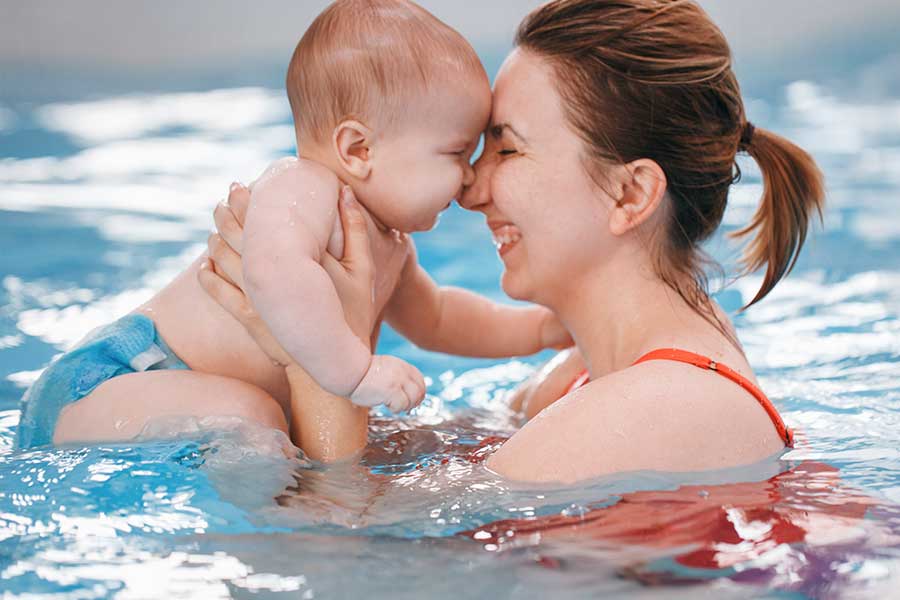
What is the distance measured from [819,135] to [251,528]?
459 centimetres

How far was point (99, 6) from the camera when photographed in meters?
7.07

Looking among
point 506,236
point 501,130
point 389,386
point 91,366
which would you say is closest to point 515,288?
point 506,236

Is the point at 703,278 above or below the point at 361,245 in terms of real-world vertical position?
below

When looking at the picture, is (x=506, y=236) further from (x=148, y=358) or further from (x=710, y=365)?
(x=148, y=358)

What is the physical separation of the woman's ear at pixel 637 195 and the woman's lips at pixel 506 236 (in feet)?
0.66

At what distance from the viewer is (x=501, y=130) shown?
6.87 ft

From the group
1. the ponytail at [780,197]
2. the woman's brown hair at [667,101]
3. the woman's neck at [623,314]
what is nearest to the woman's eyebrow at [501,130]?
the woman's brown hair at [667,101]

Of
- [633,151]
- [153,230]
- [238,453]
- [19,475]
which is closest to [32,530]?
[19,475]

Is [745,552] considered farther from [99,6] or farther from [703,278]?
[99,6]

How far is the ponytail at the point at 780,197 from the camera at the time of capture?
215cm

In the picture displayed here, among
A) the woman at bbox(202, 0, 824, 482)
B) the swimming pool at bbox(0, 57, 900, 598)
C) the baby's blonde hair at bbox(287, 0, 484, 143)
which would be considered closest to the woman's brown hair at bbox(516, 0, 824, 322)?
the woman at bbox(202, 0, 824, 482)

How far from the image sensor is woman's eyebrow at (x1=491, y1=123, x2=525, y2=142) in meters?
2.06

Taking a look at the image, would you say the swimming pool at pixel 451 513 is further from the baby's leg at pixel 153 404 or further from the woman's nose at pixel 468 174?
the woman's nose at pixel 468 174

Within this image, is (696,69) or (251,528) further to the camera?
(696,69)
